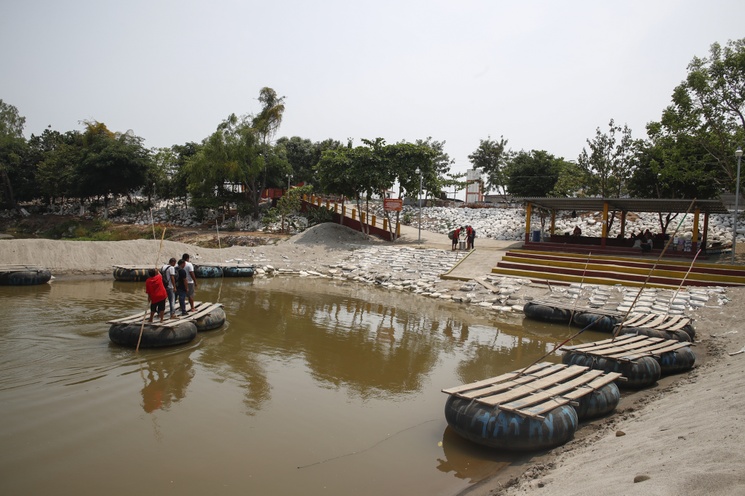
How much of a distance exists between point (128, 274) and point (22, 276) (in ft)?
11.7

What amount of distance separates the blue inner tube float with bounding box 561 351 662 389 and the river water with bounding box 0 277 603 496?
5.63 ft

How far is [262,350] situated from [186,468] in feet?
16.4

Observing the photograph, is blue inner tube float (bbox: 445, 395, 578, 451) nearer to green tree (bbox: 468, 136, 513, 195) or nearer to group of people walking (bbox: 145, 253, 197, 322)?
group of people walking (bbox: 145, 253, 197, 322)

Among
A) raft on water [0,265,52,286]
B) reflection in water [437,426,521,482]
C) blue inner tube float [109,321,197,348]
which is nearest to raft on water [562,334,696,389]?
reflection in water [437,426,521,482]

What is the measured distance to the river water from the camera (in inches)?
208

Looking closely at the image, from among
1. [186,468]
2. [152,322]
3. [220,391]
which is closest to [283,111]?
[152,322]

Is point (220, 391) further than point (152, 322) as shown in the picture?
No

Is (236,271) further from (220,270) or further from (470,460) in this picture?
(470,460)

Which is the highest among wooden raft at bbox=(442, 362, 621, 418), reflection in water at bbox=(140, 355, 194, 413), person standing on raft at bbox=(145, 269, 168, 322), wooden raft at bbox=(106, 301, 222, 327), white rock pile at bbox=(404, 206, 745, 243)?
Answer: white rock pile at bbox=(404, 206, 745, 243)

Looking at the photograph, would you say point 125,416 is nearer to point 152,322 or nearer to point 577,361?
point 152,322

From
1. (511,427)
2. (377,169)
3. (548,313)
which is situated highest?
(377,169)

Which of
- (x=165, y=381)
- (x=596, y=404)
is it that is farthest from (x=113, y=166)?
(x=596, y=404)

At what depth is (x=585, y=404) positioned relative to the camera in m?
6.79

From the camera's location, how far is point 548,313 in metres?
14.4
